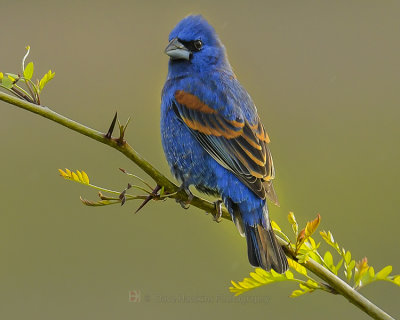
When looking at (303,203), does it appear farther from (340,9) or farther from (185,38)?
(340,9)

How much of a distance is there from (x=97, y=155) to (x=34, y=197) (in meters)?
0.67

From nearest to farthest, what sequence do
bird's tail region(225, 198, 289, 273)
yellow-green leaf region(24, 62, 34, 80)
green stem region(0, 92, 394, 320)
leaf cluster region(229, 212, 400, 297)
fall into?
green stem region(0, 92, 394, 320) → leaf cluster region(229, 212, 400, 297) → yellow-green leaf region(24, 62, 34, 80) → bird's tail region(225, 198, 289, 273)

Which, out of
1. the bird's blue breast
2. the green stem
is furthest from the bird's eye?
the green stem

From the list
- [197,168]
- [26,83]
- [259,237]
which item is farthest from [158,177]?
[197,168]

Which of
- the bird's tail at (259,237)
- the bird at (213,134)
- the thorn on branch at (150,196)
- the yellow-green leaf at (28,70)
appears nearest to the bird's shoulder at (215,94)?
the bird at (213,134)

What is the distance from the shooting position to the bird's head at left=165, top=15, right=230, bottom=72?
337 cm

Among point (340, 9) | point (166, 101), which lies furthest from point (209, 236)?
point (340, 9)

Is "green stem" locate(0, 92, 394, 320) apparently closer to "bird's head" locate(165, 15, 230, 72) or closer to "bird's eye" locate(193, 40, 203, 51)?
"bird's head" locate(165, 15, 230, 72)

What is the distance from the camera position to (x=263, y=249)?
109 inches

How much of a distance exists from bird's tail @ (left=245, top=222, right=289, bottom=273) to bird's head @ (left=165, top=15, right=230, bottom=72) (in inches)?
35.1

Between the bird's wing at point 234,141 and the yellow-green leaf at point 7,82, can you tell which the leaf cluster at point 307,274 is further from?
the bird's wing at point 234,141

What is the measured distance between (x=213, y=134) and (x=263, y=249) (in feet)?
2.14

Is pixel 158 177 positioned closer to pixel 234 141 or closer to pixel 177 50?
pixel 234 141

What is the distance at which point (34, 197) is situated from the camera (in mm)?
6027
